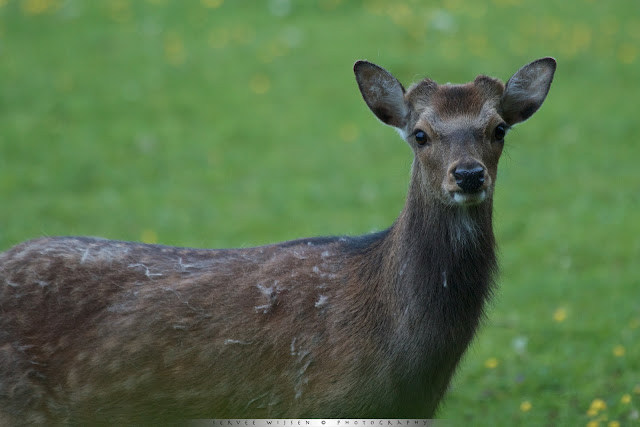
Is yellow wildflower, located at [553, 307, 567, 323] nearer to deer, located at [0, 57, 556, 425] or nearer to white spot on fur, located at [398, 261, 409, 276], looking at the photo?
deer, located at [0, 57, 556, 425]

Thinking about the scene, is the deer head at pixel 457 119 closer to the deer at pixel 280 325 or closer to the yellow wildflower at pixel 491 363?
the deer at pixel 280 325

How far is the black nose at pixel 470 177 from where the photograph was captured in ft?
16.2

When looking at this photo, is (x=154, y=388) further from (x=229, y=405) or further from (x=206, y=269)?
(x=206, y=269)

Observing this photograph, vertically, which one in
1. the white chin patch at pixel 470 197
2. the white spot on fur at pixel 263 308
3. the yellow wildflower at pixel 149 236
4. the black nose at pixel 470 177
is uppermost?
the yellow wildflower at pixel 149 236

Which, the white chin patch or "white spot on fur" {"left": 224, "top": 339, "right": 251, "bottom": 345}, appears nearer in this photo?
the white chin patch

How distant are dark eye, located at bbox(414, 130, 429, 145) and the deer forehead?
0.04m

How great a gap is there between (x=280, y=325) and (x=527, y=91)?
2.19m

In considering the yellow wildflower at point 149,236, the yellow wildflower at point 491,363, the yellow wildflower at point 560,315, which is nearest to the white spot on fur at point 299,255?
the yellow wildflower at point 491,363

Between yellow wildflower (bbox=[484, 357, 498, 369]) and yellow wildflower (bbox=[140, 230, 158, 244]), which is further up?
yellow wildflower (bbox=[140, 230, 158, 244])

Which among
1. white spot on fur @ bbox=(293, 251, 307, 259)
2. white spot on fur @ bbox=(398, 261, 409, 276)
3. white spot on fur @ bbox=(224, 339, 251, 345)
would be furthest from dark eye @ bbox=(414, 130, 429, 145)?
white spot on fur @ bbox=(224, 339, 251, 345)

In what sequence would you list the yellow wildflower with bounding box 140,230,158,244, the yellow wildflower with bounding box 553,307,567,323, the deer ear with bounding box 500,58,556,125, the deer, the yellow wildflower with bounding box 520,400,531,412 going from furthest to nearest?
the yellow wildflower with bounding box 140,230,158,244 < the yellow wildflower with bounding box 553,307,567,323 < the yellow wildflower with bounding box 520,400,531,412 < the deer ear with bounding box 500,58,556,125 < the deer

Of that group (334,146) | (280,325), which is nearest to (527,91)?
(280,325)

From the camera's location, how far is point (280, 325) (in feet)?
17.4

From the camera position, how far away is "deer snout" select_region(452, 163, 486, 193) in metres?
4.93
